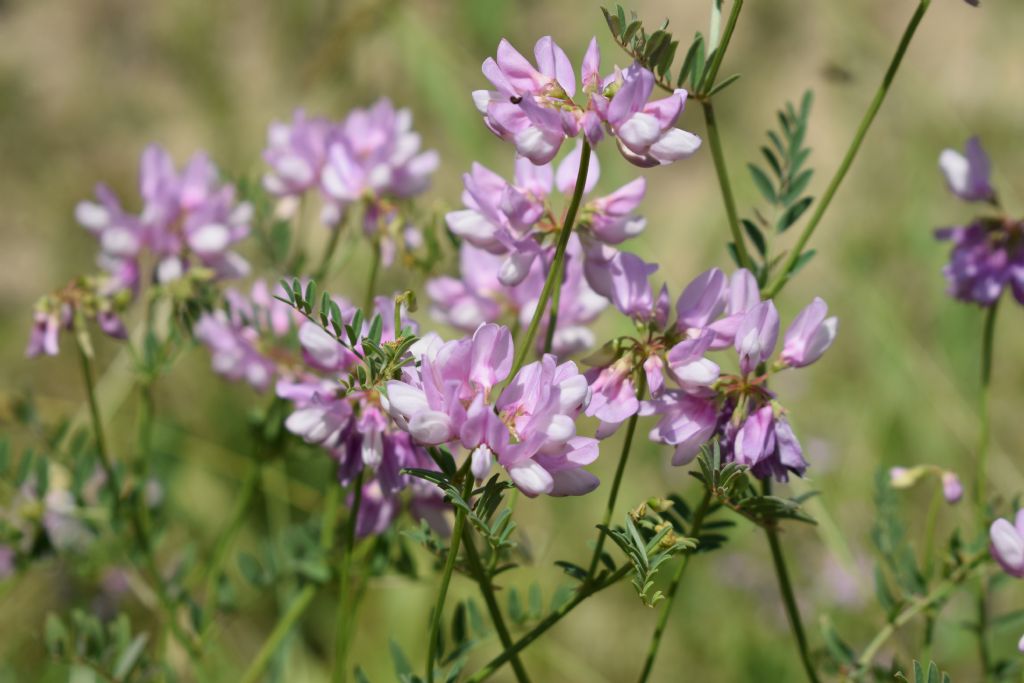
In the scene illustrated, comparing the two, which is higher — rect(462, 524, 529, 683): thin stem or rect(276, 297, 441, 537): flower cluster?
rect(276, 297, 441, 537): flower cluster

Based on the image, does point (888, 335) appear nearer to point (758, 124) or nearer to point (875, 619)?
point (875, 619)

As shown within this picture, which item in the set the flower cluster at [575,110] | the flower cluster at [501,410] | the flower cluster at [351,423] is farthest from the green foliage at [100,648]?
the flower cluster at [575,110]

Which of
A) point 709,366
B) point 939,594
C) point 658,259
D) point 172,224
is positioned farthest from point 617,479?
point 658,259

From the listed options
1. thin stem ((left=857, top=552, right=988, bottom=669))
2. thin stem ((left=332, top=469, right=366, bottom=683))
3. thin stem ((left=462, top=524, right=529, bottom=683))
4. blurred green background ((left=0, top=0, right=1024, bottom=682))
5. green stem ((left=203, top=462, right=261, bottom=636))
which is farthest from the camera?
blurred green background ((left=0, top=0, right=1024, bottom=682))

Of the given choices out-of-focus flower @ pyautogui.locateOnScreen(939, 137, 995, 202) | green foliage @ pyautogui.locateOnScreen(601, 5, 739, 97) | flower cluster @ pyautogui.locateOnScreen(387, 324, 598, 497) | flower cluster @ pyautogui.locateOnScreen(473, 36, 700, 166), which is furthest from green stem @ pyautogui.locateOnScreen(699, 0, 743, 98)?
out-of-focus flower @ pyautogui.locateOnScreen(939, 137, 995, 202)

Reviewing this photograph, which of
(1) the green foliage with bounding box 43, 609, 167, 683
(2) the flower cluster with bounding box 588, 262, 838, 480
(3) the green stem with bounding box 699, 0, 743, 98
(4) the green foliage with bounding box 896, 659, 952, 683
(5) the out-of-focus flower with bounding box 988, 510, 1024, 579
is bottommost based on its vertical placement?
(1) the green foliage with bounding box 43, 609, 167, 683

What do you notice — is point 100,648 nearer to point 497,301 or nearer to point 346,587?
point 346,587

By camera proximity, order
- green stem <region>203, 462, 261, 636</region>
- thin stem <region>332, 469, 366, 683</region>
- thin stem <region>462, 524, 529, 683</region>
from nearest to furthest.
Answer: thin stem <region>462, 524, 529, 683</region> < thin stem <region>332, 469, 366, 683</region> < green stem <region>203, 462, 261, 636</region>

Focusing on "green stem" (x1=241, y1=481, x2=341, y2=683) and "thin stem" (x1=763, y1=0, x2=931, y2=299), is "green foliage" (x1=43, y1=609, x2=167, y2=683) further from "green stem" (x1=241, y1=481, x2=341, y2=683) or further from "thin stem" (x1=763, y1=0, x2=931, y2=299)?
"thin stem" (x1=763, y1=0, x2=931, y2=299)
